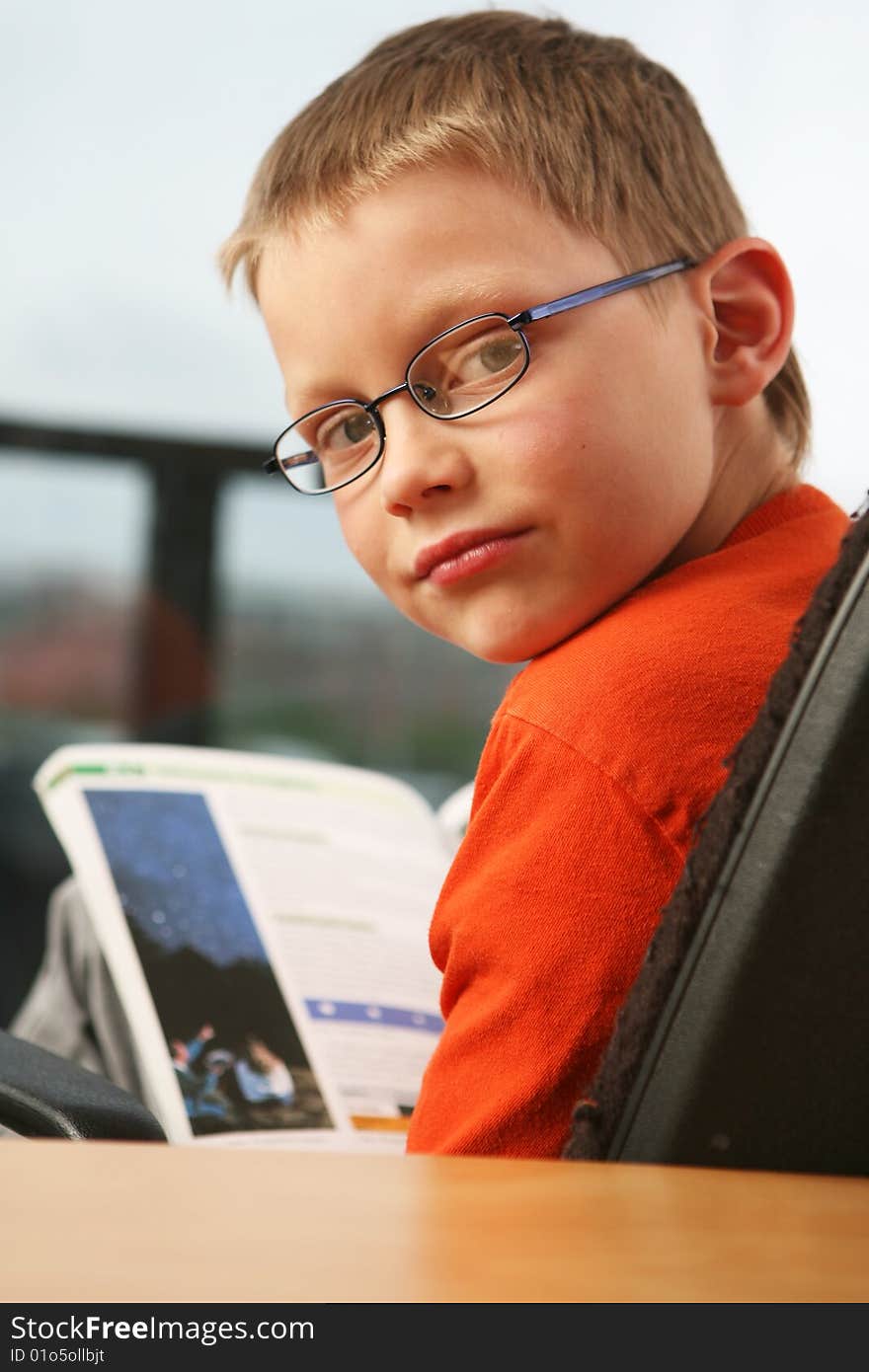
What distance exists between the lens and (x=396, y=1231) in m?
0.25

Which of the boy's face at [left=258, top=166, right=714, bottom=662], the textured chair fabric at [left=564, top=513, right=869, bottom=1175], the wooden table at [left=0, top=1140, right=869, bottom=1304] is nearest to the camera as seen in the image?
the wooden table at [left=0, top=1140, right=869, bottom=1304]

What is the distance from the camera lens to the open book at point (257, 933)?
86cm

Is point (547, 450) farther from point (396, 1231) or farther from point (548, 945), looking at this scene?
point (396, 1231)

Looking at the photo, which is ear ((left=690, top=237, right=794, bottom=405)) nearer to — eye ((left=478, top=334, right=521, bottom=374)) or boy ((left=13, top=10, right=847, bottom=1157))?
boy ((left=13, top=10, right=847, bottom=1157))

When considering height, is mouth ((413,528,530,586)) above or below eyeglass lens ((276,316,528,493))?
below

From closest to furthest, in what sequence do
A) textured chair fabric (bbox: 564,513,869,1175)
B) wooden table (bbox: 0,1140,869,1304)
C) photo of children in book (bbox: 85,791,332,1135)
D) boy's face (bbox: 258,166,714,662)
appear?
wooden table (bbox: 0,1140,869,1304), textured chair fabric (bbox: 564,513,869,1175), boy's face (bbox: 258,166,714,662), photo of children in book (bbox: 85,791,332,1135)

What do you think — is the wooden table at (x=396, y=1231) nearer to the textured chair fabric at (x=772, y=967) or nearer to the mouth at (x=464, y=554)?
the textured chair fabric at (x=772, y=967)

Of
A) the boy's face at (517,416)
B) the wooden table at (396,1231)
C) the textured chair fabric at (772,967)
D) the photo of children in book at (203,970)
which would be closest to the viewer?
the wooden table at (396,1231)

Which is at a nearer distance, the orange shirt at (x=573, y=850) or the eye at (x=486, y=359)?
the orange shirt at (x=573, y=850)

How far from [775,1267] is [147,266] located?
3.43 meters

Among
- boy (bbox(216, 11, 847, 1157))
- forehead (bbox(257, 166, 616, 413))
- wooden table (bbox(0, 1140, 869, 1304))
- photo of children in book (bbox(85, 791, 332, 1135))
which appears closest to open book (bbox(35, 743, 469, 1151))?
photo of children in book (bbox(85, 791, 332, 1135))

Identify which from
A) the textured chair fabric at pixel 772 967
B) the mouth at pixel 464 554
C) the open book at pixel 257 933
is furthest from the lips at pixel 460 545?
the open book at pixel 257 933

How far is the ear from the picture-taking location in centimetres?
71

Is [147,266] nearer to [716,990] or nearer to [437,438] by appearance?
[437,438]
